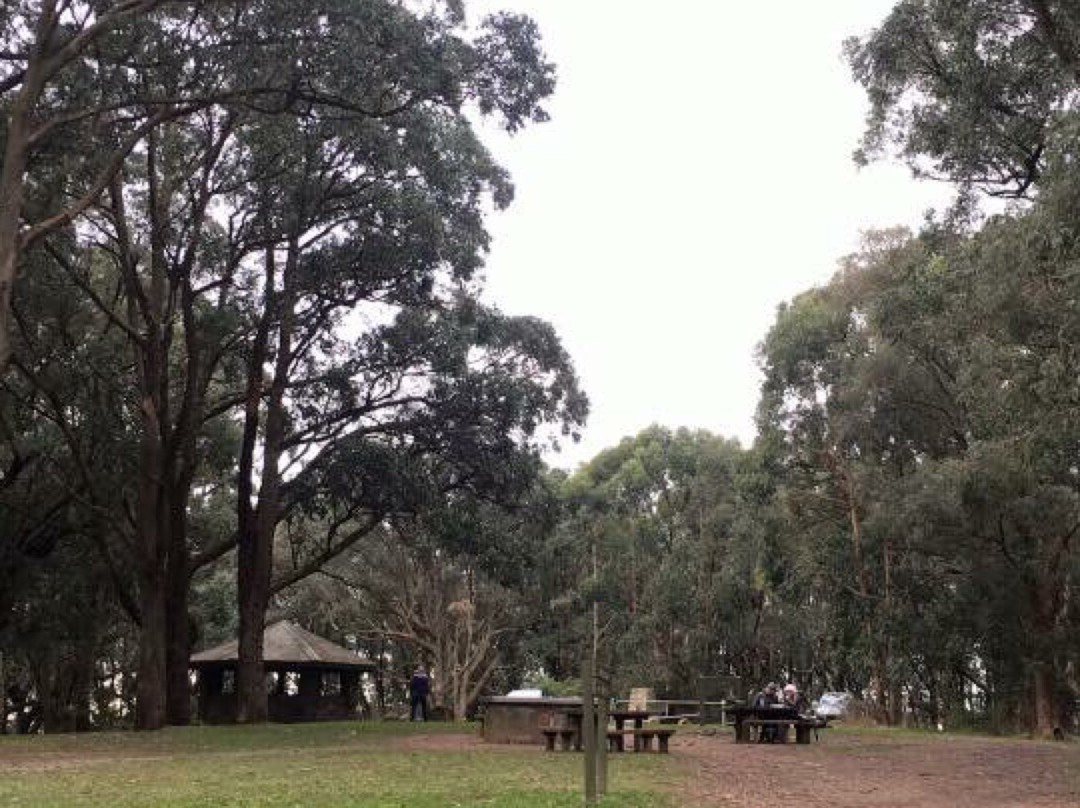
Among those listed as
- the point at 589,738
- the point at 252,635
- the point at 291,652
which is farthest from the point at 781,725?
the point at 291,652

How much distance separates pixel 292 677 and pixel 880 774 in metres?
27.1

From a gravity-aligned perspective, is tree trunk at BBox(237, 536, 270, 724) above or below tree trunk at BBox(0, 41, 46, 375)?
below

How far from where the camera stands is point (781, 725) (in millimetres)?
18828

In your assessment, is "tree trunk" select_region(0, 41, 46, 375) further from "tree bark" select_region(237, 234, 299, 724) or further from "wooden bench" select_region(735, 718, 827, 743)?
"wooden bench" select_region(735, 718, 827, 743)

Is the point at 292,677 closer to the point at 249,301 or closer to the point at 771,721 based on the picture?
the point at 249,301

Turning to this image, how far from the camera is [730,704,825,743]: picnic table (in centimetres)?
1848

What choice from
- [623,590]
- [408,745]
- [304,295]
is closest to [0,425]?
[304,295]

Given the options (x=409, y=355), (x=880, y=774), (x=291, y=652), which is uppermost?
(x=409, y=355)

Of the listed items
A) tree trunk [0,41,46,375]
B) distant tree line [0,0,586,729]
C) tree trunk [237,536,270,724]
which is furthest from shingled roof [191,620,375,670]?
tree trunk [0,41,46,375]

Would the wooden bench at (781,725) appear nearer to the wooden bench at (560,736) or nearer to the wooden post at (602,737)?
the wooden bench at (560,736)

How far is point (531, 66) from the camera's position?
57.4 feet

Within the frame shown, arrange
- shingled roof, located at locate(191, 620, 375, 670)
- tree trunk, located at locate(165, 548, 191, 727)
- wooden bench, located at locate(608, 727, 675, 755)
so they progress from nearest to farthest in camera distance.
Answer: wooden bench, located at locate(608, 727, 675, 755) < tree trunk, located at locate(165, 548, 191, 727) < shingled roof, located at locate(191, 620, 375, 670)

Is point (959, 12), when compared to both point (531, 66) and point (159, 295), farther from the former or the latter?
point (159, 295)

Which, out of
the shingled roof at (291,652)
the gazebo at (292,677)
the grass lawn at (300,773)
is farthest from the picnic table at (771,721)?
the gazebo at (292,677)
